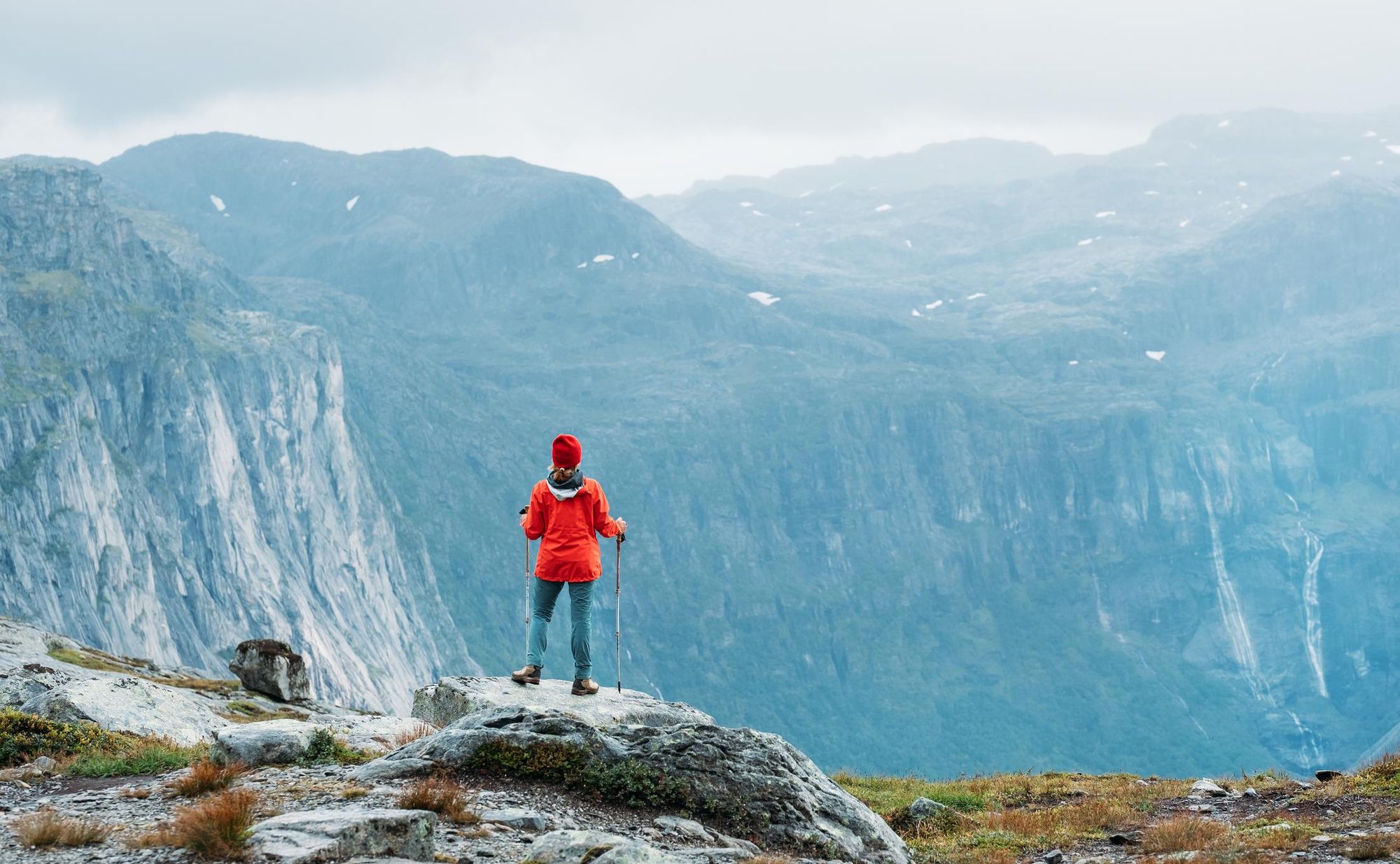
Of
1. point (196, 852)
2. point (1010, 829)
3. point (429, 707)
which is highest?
point (196, 852)

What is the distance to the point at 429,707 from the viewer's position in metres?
23.6

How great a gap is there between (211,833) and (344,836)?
4.48ft

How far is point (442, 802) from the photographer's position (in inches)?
616

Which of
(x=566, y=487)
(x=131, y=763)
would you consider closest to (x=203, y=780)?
(x=131, y=763)

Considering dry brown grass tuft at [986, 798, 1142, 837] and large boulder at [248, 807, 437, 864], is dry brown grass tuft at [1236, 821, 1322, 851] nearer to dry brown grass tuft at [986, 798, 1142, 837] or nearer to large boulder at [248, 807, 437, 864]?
dry brown grass tuft at [986, 798, 1142, 837]

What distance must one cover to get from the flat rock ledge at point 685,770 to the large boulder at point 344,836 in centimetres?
328

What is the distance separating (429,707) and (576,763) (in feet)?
22.5

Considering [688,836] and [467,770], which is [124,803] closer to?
[467,770]

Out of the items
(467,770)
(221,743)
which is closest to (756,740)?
(467,770)

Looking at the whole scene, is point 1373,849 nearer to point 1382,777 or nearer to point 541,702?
point 1382,777

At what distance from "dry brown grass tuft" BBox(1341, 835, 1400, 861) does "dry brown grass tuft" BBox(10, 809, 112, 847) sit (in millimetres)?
15581

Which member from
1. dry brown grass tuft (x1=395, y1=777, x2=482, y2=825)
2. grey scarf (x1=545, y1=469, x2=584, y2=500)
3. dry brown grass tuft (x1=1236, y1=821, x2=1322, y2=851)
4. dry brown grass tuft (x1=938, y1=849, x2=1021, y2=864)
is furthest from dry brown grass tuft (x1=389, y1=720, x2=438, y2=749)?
dry brown grass tuft (x1=1236, y1=821, x2=1322, y2=851)

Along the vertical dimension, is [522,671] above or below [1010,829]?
above

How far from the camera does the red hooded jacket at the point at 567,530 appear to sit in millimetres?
21891
